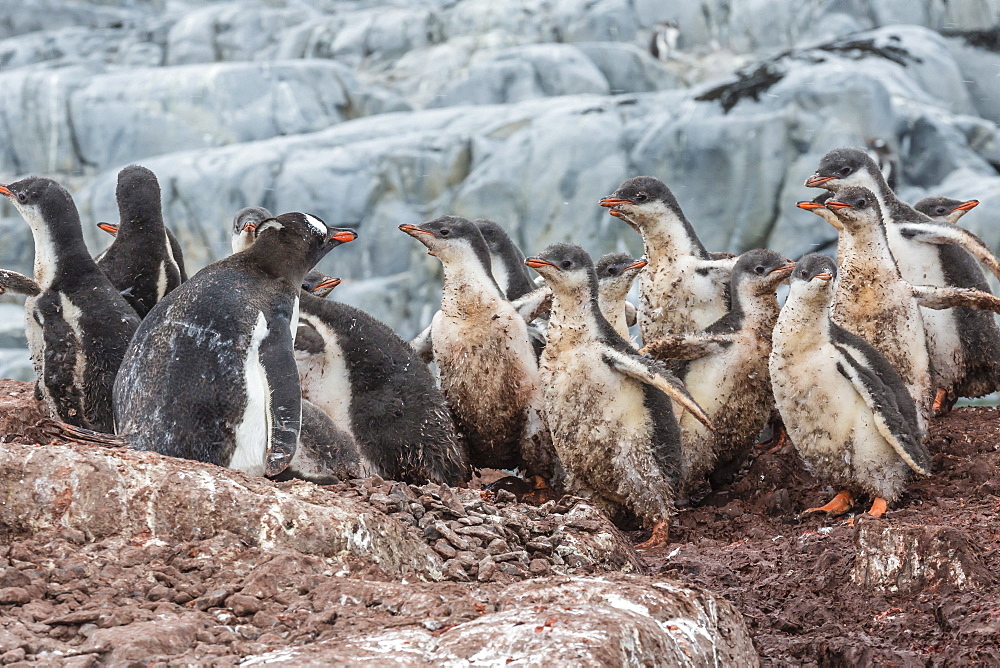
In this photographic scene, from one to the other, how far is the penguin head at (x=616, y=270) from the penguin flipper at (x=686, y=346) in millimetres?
343

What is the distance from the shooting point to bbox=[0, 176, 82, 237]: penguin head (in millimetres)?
4711

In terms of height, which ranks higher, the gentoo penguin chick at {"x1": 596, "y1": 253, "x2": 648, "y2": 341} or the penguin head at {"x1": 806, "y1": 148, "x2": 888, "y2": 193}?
the penguin head at {"x1": 806, "y1": 148, "x2": 888, "y2": 193}

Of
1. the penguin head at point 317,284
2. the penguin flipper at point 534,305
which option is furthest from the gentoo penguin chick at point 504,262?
the penguin head at point 317,284

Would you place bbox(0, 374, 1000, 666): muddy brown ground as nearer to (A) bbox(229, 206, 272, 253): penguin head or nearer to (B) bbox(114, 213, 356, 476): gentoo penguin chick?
(B) bbox(114, 213, 356, 476): gentoo penguin chick

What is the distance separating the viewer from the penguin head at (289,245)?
390 centimetres

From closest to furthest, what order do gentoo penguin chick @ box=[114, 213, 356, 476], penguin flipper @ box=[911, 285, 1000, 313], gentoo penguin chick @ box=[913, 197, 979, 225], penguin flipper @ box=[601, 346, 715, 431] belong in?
gentoo penguin chick @ box=[114, 213, 356, 476] < penguin flipper @ box=[601, 346, 715, 431] < penguin flipper @ box=[911, 285, 1000, 313] < gentoo penguin chick @ box=[913, 197, 979, 225]

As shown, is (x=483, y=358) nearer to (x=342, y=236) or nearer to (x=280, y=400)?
(x=342, y=236)

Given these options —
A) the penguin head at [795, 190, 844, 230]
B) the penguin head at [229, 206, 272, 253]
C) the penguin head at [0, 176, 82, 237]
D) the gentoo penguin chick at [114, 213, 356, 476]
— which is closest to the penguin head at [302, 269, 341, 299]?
the penguin head at [229, 206, 272, 253]

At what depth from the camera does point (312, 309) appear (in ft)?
14.7

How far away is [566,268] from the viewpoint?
14.9ft

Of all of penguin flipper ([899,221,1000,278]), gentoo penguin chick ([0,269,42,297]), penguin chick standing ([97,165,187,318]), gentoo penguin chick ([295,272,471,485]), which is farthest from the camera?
penguin flipper ([899,221,1000,278])

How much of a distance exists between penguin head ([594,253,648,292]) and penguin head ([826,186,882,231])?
40.7 inches

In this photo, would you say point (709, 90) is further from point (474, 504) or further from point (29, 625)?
point (29, 625)

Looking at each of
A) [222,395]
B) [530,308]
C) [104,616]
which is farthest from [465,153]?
[104,616]
